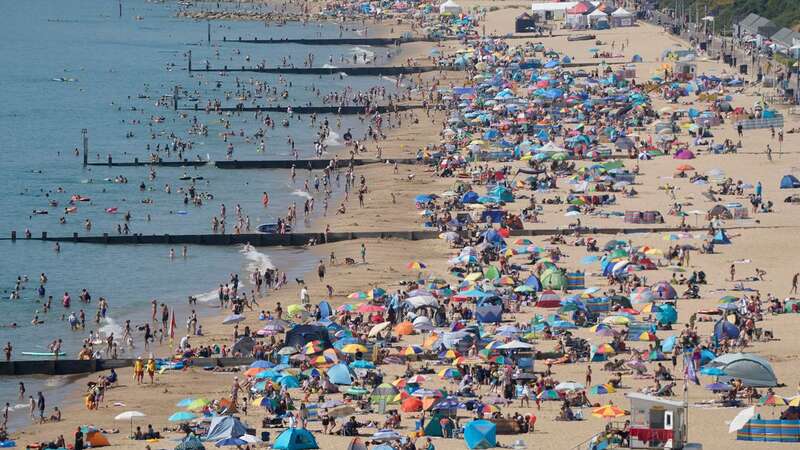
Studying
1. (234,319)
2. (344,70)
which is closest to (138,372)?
(234,319)

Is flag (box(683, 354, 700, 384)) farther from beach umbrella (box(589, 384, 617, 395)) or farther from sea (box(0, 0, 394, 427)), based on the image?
sea (box(0, 0, 394, 427))

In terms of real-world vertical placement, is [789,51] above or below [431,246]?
above

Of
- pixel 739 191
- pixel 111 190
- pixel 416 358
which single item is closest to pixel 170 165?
pixel 111 190

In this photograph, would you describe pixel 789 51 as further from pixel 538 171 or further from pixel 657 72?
pixel 538 171

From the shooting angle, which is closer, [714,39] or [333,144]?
[333,144]

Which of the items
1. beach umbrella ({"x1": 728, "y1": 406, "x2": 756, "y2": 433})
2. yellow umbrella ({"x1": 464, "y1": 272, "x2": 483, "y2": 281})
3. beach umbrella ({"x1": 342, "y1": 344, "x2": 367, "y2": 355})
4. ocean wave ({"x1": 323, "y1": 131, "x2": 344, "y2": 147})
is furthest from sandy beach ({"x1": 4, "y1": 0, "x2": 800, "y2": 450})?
yellow umbrella ({"x1": 464, "y1": 272, "x2": 483, "y2": 281})
